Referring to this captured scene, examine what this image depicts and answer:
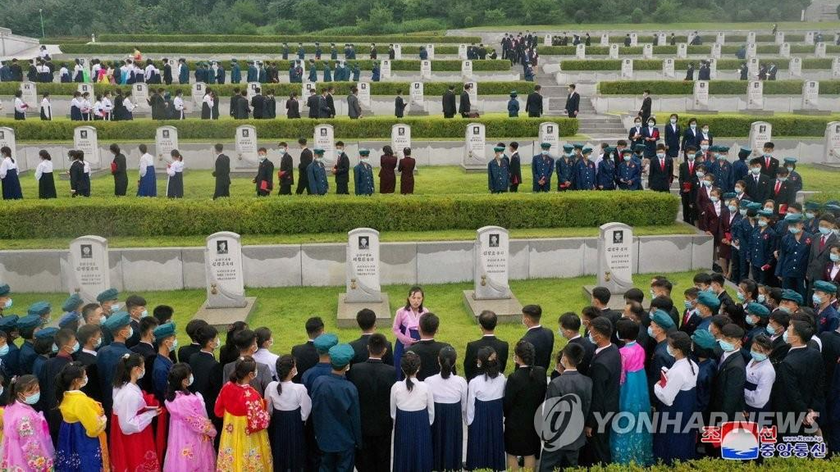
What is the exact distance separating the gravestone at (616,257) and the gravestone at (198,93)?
22.4 meters

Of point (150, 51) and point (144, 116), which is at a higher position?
point (150, 51)

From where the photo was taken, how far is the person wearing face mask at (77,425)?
25.8 ft

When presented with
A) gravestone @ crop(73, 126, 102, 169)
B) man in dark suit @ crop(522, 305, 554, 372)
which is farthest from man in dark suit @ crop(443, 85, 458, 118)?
man in dark suit @ crop(522, 305, 554, 372)

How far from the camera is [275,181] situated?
23797 mm

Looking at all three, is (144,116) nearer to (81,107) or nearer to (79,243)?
(81,107)

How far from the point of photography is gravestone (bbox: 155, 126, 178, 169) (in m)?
25.0

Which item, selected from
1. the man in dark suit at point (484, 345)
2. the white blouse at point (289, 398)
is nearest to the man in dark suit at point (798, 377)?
the man in dark suit at point (484, 345)

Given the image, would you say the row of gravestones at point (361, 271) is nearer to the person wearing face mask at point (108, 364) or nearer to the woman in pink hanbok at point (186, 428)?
the person wearing face mask at point (108, 364)

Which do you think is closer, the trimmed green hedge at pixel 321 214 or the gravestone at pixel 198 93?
the trimmed green hedge at pixel 321 214

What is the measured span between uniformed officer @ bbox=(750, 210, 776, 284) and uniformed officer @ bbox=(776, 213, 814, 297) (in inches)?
18.7

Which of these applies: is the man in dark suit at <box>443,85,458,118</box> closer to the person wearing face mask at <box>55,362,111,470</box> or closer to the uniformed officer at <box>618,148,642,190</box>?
the uniformed officer at <box>618,148,642,190</box>

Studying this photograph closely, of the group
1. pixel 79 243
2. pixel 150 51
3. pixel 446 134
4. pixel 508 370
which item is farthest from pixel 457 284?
pixel 150 51

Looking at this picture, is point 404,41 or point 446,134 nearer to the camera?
point 446,134

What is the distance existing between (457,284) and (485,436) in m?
7.37
